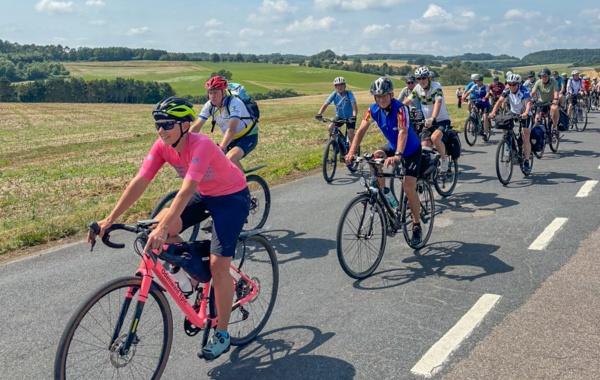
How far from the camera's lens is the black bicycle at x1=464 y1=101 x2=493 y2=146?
17344 mm

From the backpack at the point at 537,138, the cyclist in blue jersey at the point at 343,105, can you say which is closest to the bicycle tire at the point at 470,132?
the backpack at the point at 537,138

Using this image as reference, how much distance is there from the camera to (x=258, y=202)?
8.36 meters

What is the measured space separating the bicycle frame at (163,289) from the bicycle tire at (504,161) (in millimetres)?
7626

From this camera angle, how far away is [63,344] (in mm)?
3436

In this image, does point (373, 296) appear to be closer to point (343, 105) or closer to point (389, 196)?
point (389, 196)

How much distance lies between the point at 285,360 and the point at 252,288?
28.6 inches

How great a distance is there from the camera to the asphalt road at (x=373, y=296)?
4375mm

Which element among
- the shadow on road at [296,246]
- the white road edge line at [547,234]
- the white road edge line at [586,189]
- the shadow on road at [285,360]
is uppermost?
the white road edge line at [586,189]

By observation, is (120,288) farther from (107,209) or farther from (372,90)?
(107,209)

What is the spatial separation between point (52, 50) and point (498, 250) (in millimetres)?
163058

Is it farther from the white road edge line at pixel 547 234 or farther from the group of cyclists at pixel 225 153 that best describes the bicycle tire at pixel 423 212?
the white road edge line at pixel 547 234

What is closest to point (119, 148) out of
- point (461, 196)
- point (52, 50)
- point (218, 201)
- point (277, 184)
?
point (277, 184)

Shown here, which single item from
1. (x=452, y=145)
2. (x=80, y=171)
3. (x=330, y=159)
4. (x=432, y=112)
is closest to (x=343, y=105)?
(x=330, y=159)

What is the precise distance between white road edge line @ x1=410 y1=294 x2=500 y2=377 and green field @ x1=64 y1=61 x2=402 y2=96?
3211 inches
